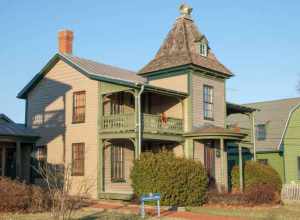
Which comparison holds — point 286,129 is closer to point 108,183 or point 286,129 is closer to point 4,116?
point 108,183

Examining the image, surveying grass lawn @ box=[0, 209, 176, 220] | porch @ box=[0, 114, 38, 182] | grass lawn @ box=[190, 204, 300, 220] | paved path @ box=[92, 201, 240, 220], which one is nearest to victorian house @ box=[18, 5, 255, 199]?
porch @ box=[0, 114, 38, 182]

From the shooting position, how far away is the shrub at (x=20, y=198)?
58.0 feet

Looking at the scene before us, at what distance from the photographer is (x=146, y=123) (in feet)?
77.7

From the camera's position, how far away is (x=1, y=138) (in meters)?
25.3

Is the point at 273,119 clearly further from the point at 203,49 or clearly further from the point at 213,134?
the point at 213,134

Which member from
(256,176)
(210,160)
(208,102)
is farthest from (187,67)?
(256,176)

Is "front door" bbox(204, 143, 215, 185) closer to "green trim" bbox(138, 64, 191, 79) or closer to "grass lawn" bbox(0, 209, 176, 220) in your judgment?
"green trim" bbox(138, 64, 191, 79)

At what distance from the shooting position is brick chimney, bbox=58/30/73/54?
30641 millimetres

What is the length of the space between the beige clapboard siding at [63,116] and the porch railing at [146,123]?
3.77ft

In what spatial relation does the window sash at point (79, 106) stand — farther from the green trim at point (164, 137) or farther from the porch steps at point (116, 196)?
the green trim at point (164, 137)

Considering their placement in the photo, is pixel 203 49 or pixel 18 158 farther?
pixel 203 49

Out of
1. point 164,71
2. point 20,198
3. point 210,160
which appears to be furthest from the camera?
point 210,160

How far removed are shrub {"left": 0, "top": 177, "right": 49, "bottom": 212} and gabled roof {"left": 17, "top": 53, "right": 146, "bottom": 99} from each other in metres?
7.94

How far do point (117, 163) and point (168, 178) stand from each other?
19.0 ft
